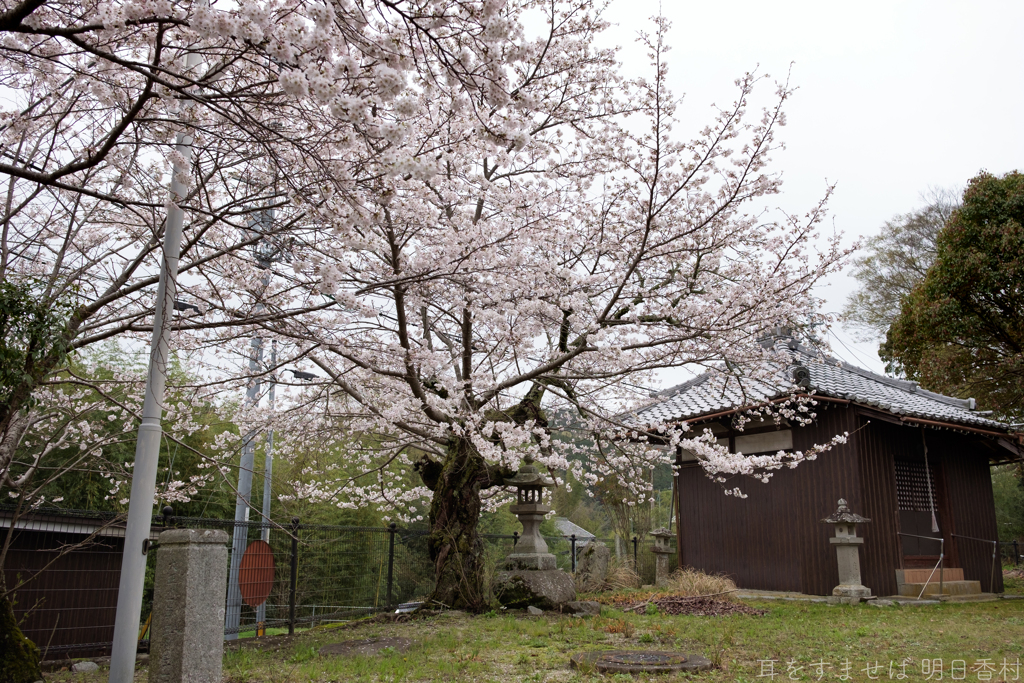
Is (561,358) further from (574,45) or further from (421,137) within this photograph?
(574,45)

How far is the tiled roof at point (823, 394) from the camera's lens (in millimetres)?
9836

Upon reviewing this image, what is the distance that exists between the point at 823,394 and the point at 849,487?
5.25ft

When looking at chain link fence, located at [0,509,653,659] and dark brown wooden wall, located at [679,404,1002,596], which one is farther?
dark brown wooden wall, located at [679,404,1002,596]

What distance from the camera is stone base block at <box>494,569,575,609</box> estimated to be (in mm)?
7781

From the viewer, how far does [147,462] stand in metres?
3.92

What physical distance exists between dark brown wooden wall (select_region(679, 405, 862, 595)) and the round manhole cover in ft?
21.1

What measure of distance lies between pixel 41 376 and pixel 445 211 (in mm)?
4158

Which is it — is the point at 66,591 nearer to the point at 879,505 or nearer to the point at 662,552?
the point at 662,552

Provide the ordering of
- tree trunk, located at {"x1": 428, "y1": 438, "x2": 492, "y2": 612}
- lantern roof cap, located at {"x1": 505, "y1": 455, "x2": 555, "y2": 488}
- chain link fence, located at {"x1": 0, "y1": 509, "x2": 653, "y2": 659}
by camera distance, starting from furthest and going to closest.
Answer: lantern roof cap, located at {"x1": 505, "y1": 455, "x2": 555, "y2": 488} → tree trunk, located at {"x1": 428, "y1": 438, "x2": 492, "y2": 612} → chain link fence, located at {"x1": 0, "y1": 509, "x2": 653, "y2": 659}

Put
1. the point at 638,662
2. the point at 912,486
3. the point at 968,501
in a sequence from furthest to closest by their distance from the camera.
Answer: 1. the point at 968,501
2. the point at 912,486
3. the point at 638,662

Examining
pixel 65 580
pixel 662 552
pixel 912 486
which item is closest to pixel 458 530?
pixel 65 580

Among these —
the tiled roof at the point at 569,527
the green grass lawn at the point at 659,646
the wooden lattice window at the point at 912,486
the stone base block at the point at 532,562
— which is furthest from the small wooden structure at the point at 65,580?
the tiled roof at the point at 569,527

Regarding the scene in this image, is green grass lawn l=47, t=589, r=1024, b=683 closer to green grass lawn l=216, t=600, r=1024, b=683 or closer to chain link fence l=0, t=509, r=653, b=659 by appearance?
green grass lawn l=216, t=600, r=1024, b=683

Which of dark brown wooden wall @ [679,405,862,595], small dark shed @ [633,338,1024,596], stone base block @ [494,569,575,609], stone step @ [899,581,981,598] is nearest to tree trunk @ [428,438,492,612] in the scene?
stone base block @ [494,569,575,609]
